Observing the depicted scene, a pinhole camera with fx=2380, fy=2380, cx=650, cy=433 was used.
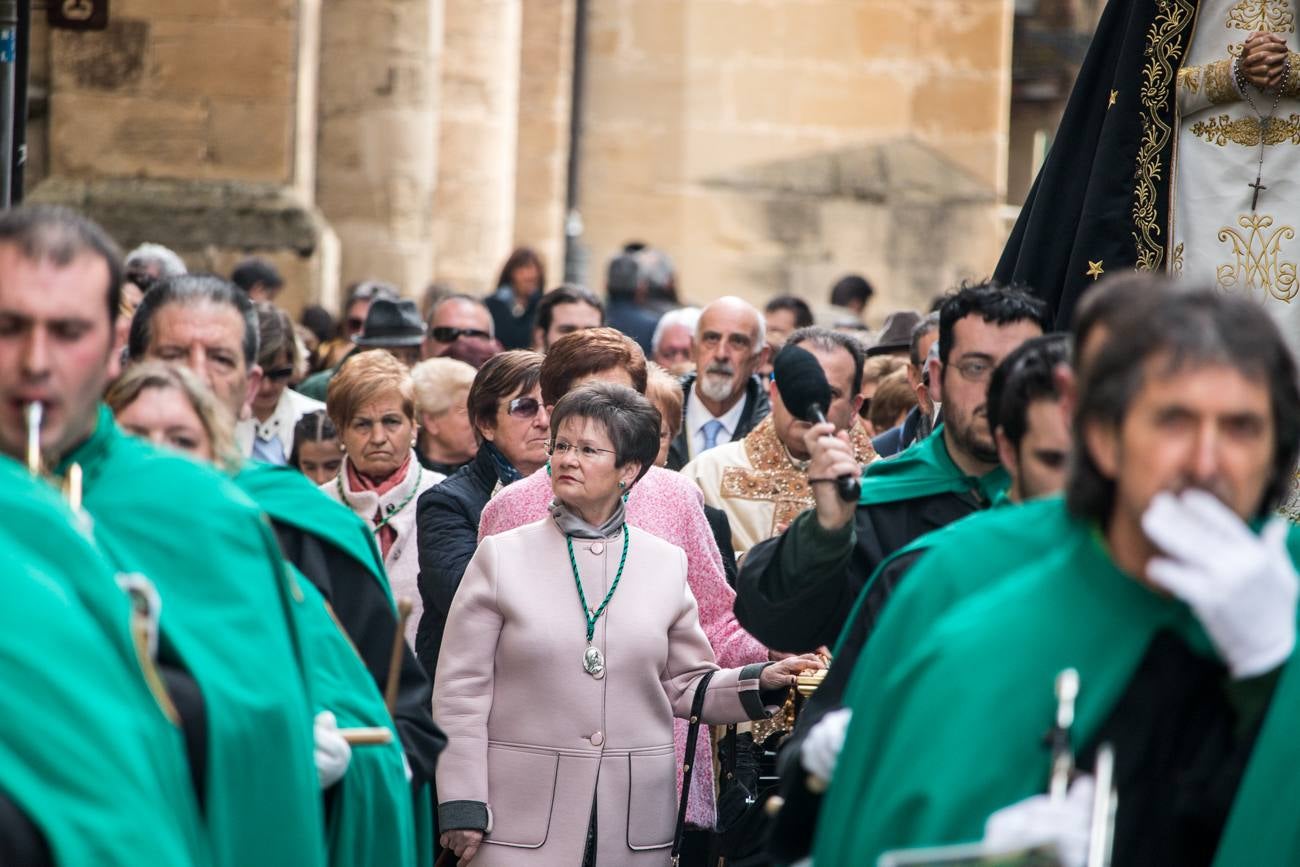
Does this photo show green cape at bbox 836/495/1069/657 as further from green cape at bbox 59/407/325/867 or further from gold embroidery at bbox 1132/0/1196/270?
gold embroidery at bbox 1132/0/1196/270

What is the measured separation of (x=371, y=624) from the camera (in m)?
4.92

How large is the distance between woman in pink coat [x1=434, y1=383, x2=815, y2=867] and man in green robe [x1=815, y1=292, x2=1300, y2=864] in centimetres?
240

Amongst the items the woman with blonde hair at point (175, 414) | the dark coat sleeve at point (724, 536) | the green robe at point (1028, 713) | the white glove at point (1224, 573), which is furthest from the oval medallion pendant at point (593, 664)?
the white glove at point (1224, 573)

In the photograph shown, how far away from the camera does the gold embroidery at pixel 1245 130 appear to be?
616 centimetres

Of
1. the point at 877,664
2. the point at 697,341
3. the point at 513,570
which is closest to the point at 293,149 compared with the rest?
the point at 697,341

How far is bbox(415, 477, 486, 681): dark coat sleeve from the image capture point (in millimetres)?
6621

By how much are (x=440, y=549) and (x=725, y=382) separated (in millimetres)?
2342

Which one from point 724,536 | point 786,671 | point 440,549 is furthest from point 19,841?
point 724,536

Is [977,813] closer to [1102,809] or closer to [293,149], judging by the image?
[1102,809]

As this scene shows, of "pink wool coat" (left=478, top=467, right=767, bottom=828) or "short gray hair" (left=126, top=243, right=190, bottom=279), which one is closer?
"pink wool coat" (left=478, top=467, right=767, bottom=828)

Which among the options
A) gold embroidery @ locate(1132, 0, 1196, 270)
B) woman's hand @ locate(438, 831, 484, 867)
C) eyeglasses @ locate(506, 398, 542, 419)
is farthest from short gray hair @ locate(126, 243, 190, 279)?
gold embroidery @ locate(1132, 0, 1196, 270)

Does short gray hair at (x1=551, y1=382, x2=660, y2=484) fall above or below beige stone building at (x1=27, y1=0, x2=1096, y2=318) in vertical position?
below

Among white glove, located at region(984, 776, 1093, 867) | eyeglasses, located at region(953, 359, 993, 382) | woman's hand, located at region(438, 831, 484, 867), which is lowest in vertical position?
woman's hand, located at region(438, 831, 484, 867)

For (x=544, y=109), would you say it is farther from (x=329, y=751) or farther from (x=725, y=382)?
(x=329, y=751)
